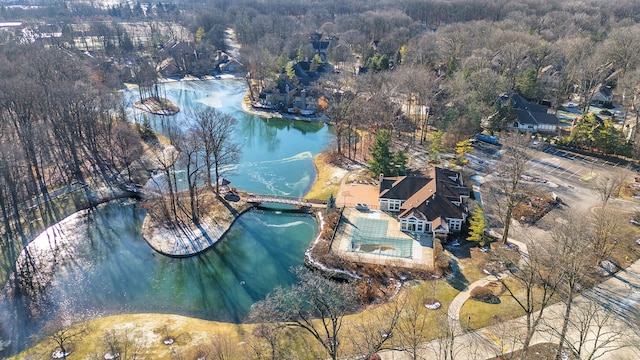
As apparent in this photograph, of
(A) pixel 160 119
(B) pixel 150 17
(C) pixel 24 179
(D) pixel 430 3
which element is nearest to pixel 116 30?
(B) pixel 150 17

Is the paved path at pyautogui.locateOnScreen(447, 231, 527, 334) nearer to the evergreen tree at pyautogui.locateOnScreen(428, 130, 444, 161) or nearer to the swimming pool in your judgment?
the swimming pool

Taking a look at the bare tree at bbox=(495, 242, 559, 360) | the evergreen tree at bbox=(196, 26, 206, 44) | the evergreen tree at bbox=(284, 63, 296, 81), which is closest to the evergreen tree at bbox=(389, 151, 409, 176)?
the bare tree at bbox=(495, 242, 559, 360)

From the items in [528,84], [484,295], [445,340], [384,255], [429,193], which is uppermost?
[528,84]

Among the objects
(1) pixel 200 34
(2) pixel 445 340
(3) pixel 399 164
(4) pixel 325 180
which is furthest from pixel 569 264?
(1) pixel 200 34

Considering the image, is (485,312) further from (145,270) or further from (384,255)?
(145,270)

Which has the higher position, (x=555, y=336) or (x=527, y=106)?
(x=527, y=106)

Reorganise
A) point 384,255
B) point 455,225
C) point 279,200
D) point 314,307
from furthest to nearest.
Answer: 1. point 279,200
2. point 455,225
3. point 384,255
4. point 314,307
